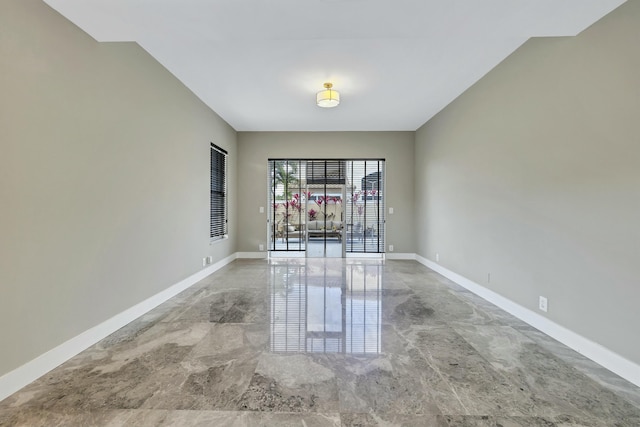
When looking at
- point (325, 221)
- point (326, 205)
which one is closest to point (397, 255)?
point (325, 221)

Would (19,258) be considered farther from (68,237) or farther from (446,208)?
(446,208)

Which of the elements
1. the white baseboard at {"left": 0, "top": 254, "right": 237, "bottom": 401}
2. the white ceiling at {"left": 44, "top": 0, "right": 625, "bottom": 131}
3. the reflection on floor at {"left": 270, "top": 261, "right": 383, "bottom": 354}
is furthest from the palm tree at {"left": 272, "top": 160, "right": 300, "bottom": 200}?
the white baseboard at {"left": 0, "top": 254, "right": 237, "bottom": 401}

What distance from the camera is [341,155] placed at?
6.59 m

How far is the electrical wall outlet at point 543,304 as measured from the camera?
274cm

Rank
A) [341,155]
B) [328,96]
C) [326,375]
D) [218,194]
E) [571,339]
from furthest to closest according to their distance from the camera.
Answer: [341,155]
[218,194]
[328,96]
[571,339]
[326,375]

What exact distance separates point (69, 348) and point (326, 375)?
2.08m

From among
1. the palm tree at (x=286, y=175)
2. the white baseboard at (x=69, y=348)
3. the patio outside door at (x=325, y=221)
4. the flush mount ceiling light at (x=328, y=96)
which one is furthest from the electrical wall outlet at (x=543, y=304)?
the palm tree at (x=286, y=175)

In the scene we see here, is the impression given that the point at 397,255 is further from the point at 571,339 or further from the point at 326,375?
the point at 326,375

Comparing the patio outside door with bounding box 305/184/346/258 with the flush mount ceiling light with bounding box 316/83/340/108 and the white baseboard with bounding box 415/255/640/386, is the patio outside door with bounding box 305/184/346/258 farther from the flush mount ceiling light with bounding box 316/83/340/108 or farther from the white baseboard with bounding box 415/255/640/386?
the white baseboard with bounding box 415/255/640/386

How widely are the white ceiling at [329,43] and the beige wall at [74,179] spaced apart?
0.32 meters

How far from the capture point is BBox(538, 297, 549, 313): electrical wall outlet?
274 centimetres

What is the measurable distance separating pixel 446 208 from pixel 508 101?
2.10 meters

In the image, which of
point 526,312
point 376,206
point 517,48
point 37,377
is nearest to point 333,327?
point 526,312

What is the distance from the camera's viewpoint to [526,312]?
9.84 feet
